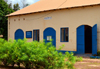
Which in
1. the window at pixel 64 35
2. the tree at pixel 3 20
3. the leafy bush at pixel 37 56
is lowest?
the leafy bush at pixel 37 56

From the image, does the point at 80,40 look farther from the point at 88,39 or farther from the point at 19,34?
the point at 19,34

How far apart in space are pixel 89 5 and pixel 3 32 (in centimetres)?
1658

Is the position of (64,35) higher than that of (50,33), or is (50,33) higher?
(50,33)

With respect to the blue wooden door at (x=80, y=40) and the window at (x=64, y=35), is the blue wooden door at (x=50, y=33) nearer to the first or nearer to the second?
the window at (x=64, y=35)

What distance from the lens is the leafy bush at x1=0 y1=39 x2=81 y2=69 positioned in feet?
18.8

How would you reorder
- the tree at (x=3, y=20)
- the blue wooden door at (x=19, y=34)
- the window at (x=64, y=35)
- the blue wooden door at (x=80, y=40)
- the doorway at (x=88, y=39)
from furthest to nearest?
the tree at (x=3, y=20)
the blue wooden door at (x=19, y=34)
the doorway at (x=88, y=39)
the window at (x=64, y=35)
the blue wooden door at (x=80, y=40)

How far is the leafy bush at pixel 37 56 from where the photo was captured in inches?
225

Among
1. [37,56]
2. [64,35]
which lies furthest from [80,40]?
[37,56]

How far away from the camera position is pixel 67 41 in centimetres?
1438

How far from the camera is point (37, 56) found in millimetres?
5906

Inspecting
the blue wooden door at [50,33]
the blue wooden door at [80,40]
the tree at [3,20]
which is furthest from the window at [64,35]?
the tree at [3,20]

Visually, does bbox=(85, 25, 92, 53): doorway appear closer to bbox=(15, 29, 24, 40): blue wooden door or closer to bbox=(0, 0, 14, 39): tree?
bbox=(15, 29, 24, 40): blue wooden door

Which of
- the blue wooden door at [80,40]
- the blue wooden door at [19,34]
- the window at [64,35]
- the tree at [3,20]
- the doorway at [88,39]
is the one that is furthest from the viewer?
the tree at [3,20]

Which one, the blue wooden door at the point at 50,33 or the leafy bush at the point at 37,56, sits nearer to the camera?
the leafy bush at the point at 37,56
